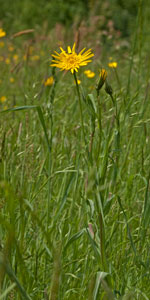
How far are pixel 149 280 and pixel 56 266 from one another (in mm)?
532

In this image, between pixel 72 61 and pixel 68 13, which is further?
pixel 68 13

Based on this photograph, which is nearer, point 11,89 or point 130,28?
point 11,89

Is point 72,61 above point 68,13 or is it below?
below

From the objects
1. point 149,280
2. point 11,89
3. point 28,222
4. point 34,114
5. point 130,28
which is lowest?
point 149,280

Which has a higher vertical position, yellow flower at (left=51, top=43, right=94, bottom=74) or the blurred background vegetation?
the blurred background vegetation

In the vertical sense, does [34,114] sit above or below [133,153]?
above

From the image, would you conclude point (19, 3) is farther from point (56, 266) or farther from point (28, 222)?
point (56, 266)

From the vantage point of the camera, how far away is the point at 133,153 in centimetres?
173

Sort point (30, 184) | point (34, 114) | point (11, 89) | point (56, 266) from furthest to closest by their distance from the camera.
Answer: point (11, 89), point (34, 114), point (30, 184), point (56, 266)

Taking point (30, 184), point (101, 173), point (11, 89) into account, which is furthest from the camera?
point (11, 89)

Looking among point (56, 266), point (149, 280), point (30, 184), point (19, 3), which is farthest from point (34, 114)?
point (19, 3)

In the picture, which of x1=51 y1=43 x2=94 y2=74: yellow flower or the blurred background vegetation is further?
the blurred background vegetation

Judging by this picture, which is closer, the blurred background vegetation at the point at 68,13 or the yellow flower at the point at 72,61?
the yellow flower at the point at 72,61

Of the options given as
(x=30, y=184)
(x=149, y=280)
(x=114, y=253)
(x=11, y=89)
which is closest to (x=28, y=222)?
(x=30, y=184)
